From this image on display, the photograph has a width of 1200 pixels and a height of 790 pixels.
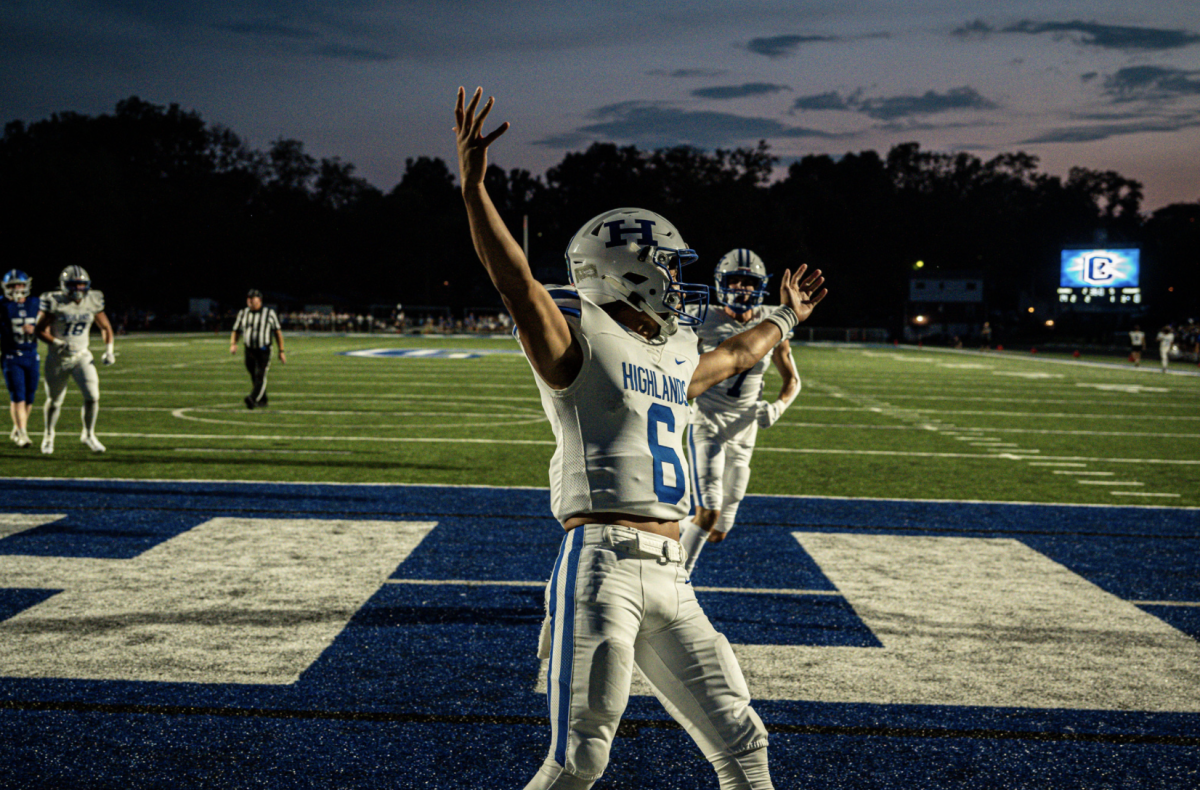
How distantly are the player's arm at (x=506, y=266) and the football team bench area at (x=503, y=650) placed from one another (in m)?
1.74

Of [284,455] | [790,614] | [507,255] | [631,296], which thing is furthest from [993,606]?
[284,455]

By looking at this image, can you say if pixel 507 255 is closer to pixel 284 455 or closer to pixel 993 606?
pixel 993 606

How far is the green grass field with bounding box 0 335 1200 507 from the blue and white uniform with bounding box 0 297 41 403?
2.51 ft

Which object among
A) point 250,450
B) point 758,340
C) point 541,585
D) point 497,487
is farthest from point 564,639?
point 250,450

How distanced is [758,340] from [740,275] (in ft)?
8.74

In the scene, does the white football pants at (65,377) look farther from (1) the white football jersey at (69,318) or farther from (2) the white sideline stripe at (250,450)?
(2) the white sideline stripe at (250,450)

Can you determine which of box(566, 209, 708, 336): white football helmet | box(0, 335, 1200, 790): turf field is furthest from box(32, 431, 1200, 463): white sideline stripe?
box(566, 209, 708, 336): white football helmet

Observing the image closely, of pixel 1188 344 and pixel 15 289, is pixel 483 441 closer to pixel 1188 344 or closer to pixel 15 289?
pixel 15 289

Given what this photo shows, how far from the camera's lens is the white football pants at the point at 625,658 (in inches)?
99.0

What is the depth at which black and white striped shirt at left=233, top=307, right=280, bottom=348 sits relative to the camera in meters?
14.9

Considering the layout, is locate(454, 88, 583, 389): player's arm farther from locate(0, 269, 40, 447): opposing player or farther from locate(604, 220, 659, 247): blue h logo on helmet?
locate(0, 269, 40, 447): opposing player

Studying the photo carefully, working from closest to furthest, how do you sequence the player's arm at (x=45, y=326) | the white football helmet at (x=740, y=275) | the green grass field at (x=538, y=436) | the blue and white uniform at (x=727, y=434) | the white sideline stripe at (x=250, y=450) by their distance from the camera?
1. the white football helmet at (x=740, y=275)
2. the blue and white uniform at (x=727, y=434)
3. the green grass field at (x=538, y=436)
4. the player's arm at (x=45, y=326)
5. the white sideline stripe at (x=250, y=450)

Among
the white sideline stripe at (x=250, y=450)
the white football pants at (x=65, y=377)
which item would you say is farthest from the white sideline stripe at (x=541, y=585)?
the white football pants at (x=65, y=377)

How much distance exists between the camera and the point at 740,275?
620cm
